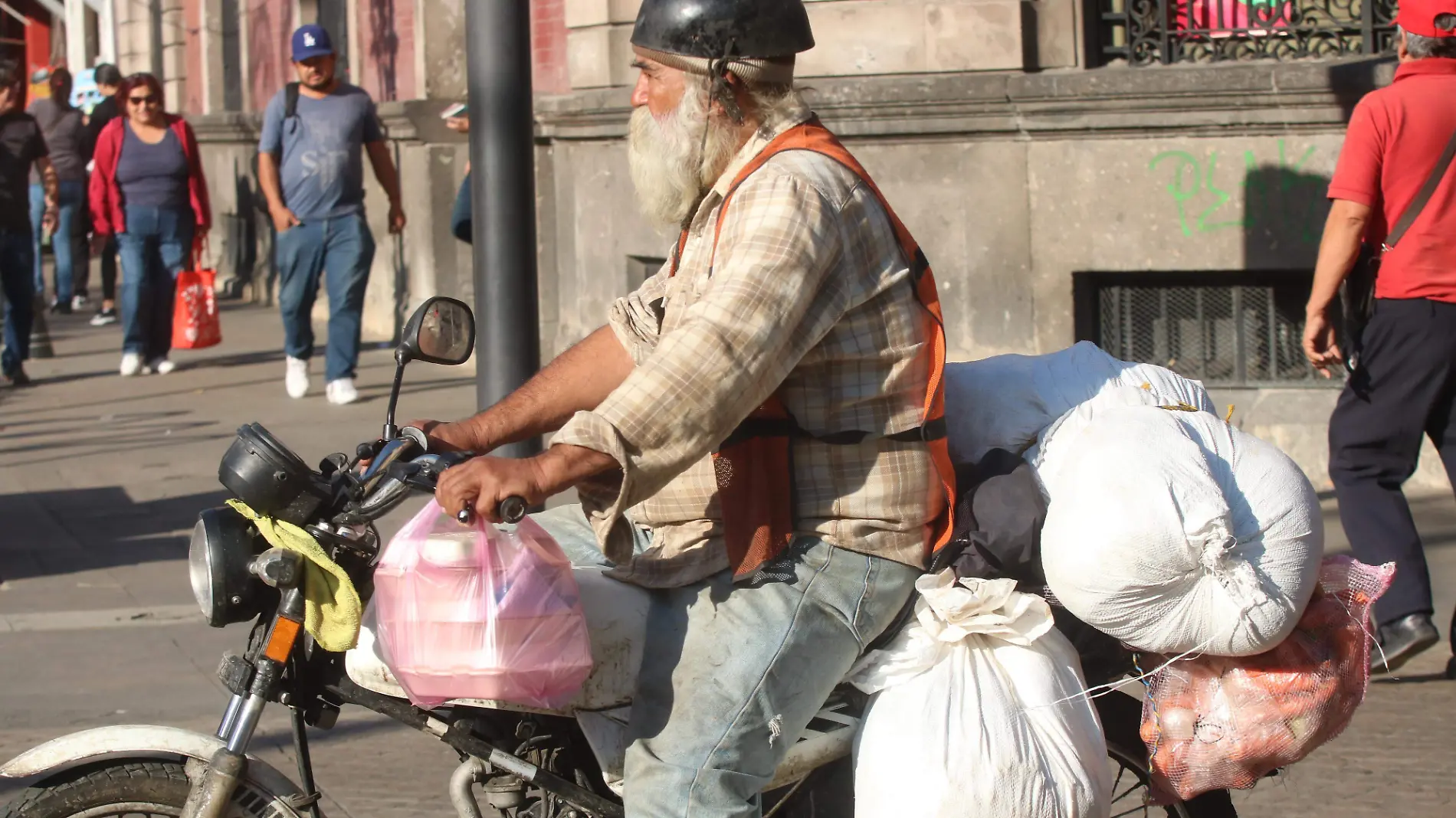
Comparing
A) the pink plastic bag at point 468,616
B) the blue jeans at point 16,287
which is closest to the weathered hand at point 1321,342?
the pink plastic bag at point 468,616

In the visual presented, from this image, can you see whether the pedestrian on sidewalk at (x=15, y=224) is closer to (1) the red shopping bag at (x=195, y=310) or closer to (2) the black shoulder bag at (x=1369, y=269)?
(1) the red shopping bag at (x=195, y=310)

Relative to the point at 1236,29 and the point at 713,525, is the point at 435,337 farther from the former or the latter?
the point at 1236,29

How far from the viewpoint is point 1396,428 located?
5324mm

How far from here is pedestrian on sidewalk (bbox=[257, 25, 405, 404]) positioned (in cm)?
1039

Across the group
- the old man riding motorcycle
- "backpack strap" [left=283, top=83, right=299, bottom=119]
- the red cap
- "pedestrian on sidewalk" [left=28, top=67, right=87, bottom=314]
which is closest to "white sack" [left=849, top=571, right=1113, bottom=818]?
the old man riding motorcycle

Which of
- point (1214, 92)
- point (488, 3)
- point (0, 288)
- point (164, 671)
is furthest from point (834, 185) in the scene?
point (0, 288)

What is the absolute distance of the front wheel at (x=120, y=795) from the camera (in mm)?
2777

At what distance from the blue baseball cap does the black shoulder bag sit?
21.3 feet

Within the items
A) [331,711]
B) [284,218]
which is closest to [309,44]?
[284,218]

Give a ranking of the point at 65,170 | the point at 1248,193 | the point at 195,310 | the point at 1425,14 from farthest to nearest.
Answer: the point at 65,170 < the point at 195,310 < the point at 1248,193 < the point at 1425,14

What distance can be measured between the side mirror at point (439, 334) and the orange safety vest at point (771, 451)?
1.64 ft

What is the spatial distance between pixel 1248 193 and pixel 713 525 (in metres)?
A: 5.63

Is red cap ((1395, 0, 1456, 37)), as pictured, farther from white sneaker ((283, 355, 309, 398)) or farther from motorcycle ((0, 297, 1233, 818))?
white sneaker ((283, 355, 309, 398))

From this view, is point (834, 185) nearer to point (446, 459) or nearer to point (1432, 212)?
point (446, 459)
